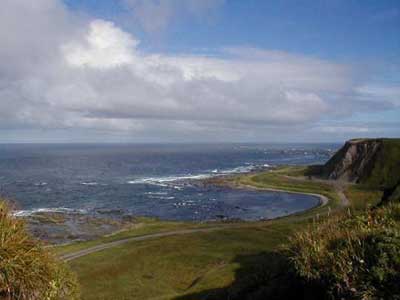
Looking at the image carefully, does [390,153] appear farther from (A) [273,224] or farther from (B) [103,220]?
(B) [103,220]

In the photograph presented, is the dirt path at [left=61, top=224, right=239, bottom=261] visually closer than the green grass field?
No

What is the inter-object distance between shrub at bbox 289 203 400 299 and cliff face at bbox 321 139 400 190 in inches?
5586

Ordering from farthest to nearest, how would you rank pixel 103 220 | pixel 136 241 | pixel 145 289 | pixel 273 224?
1. pixel 103 220
2. pixel 273 224
3. pixel 136 241
4. pixel 145 289

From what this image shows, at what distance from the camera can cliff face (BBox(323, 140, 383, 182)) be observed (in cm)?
17300

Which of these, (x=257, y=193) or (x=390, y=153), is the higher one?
(x=390, y=153)

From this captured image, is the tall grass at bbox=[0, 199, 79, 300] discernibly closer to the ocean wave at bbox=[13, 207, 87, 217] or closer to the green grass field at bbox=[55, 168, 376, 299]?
the green grass field at bbox=[55, 168, 376, 299]

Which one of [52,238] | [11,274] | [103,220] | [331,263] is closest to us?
[11,274]

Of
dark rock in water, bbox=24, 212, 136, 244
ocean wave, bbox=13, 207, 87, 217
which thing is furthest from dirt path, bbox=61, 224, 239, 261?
ocean wave, bbox=13, 207, 87, 217

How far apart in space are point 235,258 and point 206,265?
4287 mm

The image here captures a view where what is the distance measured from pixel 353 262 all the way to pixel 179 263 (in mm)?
46584

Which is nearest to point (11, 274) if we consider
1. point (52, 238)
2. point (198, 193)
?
point (52, 238)

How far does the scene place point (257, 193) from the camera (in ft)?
521

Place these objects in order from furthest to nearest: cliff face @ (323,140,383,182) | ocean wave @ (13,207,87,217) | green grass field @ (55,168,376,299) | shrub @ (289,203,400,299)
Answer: cliff face @ (323,140,383,182)
ocean wave @ (13,207,87,217)
green grass field @ (55,168,376,299)
shrub @ (289,203,400,299)

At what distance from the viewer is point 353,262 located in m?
19.6
